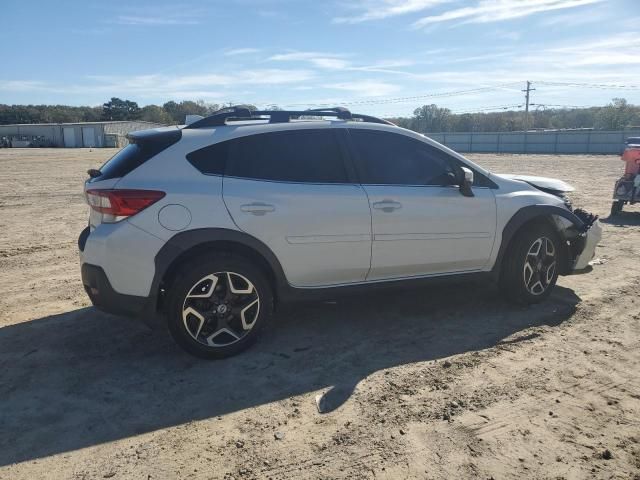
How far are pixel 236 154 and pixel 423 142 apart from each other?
1.79 meters

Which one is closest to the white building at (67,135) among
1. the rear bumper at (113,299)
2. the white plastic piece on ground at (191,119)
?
the white plastic piece on ground at (191,119)

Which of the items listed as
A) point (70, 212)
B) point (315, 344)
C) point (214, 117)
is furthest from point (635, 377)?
point (70, 212)

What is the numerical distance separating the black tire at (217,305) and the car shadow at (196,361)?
15 centimetres

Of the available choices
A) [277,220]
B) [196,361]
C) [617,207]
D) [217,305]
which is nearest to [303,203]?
[277,220]

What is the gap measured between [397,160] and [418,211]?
51 cm

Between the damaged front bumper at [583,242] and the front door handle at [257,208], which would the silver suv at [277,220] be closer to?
the front door handle at [257,208]

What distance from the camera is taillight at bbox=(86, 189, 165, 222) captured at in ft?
12.6

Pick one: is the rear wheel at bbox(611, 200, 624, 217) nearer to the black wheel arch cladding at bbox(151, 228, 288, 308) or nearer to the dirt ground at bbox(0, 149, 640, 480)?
the dirt ground at bbox(0, 149, 640, 480)

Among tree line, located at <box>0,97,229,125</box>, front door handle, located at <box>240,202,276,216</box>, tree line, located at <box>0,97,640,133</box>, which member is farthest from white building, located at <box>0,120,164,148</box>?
front door handle, located at <box>240,202,276,216</box>

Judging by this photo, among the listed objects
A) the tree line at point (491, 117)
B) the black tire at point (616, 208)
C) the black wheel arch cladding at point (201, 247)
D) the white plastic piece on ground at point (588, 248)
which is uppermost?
the tree line at point (491, 117)

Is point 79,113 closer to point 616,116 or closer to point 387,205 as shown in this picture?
point 616,116

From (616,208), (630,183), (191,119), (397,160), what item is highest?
(191,119)

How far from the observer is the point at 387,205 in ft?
14.9

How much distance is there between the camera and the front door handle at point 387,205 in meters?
4.52
